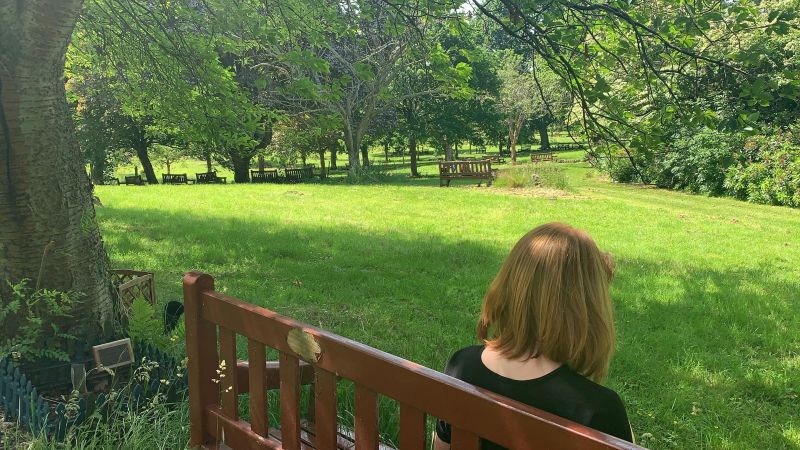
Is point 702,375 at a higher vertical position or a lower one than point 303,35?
lower

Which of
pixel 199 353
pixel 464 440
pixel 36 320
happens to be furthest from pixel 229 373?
pixel 36 320

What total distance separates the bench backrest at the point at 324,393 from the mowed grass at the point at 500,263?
52.3 inches

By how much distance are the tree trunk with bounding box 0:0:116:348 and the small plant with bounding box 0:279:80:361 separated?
64mm

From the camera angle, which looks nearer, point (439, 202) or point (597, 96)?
point (597, 96)

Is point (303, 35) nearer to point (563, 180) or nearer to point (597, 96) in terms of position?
point (597, 96)

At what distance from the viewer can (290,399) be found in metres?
2.05

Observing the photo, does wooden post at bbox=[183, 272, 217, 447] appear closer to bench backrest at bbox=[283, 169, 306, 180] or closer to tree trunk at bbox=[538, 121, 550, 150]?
bench backrest at bbox=[283, 169, 306, 180]

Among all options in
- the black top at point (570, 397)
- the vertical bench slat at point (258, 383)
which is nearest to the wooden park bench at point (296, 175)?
the vertical bench slat at point (258, 383)

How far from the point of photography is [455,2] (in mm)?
5031

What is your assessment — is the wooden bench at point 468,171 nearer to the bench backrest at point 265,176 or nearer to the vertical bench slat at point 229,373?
the bench backrest at point 265,176

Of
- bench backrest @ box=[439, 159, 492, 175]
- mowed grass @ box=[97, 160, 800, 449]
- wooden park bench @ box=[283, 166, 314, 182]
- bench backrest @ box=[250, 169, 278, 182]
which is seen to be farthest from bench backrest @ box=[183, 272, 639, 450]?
bench backrest @ box=[250, 169, 278, 182]

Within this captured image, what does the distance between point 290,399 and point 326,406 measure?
0.25m

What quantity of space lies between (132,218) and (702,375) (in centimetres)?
1075

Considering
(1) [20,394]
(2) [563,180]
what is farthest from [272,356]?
(2) [563,180]
